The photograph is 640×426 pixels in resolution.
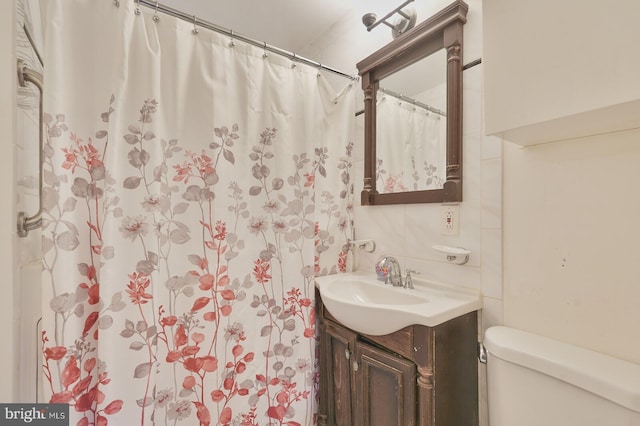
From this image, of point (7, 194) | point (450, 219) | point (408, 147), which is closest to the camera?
point (7, 194)

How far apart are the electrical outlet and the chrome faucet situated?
27 cm

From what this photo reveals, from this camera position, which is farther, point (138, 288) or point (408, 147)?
point (408, 147)

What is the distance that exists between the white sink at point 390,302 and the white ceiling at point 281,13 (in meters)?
1.45

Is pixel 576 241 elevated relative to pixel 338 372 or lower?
elevated

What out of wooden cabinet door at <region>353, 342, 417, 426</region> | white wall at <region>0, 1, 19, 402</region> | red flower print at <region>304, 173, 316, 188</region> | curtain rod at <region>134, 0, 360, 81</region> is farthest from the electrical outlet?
white wall at <region>0, 1, 19, 402</region>

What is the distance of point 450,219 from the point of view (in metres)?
1.13

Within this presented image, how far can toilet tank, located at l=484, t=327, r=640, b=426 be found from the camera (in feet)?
1.99

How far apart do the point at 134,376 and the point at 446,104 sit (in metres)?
1.63

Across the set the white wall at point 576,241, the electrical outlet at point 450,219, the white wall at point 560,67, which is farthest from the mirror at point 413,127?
the white wall at point 560,67

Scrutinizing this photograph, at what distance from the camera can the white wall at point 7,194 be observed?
0.58 meters

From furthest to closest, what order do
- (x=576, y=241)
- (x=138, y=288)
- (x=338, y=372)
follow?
1. (x=338, y=372)
2. (x=138, y=288)
3. (x=576, y=241)

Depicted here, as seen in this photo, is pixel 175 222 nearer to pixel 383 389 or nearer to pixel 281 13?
pixel 383 389

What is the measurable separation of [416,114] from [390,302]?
2.94ft

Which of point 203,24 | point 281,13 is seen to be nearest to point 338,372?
point 203,24
